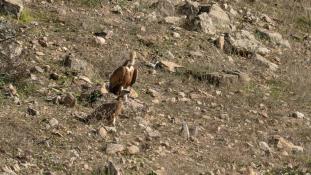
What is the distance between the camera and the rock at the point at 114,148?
7496 mm

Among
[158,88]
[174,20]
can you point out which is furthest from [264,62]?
[158,88]

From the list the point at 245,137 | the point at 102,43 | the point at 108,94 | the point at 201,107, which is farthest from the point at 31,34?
the point at 245,137

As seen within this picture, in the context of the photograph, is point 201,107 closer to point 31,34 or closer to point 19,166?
point 31,34

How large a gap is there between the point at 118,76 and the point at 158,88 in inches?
54.9

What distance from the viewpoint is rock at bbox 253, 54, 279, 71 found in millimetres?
11438

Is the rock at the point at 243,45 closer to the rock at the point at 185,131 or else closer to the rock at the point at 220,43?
the rock at the point at 220,43

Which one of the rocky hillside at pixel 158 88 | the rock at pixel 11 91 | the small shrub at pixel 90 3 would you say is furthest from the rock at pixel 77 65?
the small shrub at pixel 90 3

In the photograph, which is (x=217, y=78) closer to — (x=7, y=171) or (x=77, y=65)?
(x=77, y=65)

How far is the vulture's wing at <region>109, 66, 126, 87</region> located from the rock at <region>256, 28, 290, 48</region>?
458 centimetres

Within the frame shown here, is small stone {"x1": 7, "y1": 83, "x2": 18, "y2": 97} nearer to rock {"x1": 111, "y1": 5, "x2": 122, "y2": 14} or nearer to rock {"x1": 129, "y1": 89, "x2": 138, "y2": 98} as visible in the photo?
rock {"x1": 129, "y1": 89, "x2": 138, "y2": 98}

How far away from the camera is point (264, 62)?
37.7 ft

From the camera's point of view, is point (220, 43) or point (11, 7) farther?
point (220, 43)

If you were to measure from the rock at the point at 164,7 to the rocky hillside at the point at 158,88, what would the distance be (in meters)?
0.02

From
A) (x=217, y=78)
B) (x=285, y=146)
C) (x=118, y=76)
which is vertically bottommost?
(x=285, y=146)
